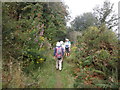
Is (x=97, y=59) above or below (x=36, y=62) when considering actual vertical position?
above

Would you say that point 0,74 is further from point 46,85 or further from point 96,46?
point 96,46

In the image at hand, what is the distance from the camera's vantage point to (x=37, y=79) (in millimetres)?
4930

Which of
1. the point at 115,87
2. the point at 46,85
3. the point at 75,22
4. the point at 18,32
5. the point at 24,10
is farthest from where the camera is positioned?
the point at 75,22

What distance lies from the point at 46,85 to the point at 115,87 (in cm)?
268

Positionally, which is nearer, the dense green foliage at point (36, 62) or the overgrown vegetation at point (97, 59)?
the dense green foliage at point (36, 62)

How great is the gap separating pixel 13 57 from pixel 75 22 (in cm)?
1962

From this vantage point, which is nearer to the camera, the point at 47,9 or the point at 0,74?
the point at 0,74

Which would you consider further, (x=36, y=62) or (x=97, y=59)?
(x=97, y=59)

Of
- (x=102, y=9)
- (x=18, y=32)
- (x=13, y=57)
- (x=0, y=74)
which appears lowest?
(x=0, y=74)

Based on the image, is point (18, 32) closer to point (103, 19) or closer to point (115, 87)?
point (115, 87)

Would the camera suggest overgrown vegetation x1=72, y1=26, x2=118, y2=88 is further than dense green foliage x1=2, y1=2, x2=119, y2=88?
Yes

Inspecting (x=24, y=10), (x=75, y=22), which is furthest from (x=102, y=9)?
(x=24, y=10)

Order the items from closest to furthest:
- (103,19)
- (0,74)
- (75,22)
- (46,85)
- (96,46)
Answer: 1. (0,74)
2. (46,85)
3. (96,46)
4. (103,19)
5. (75,22)

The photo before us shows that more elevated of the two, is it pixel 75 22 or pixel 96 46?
pixel 75 22
